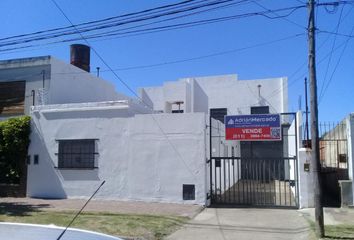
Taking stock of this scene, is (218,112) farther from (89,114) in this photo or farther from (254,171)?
(89,114)

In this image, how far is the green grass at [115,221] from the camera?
10.8 metres

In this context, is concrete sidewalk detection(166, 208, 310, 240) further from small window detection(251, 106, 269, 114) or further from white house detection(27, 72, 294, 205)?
small window detection(251, 106, 269, 114)

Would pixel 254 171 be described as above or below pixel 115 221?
above

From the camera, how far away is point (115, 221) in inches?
475

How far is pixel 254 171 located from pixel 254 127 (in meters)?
13.0

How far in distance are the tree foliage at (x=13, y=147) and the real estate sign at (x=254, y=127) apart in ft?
30.6

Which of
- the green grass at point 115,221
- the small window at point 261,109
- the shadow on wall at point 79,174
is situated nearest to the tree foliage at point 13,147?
the shadow on wall at point 79,174

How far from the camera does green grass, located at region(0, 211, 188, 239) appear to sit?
1080 centimetres

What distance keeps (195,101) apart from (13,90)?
1719cm

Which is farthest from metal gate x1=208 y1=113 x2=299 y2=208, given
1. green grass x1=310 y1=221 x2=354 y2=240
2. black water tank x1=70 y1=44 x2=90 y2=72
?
black water tank x1=70 y1=44 x2=90 y2=72

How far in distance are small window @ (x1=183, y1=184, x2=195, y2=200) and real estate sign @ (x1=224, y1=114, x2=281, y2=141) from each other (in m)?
2.42

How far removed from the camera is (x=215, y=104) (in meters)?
35.7

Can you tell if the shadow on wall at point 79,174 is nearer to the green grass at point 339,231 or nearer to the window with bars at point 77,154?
the window with bars at point 77,154

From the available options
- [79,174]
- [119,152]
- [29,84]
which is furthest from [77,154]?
[29,84]
